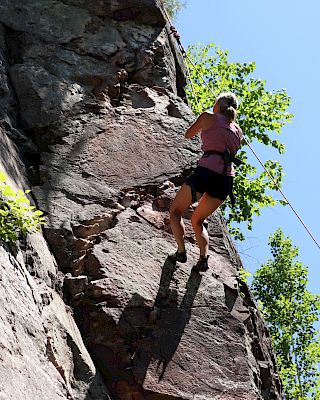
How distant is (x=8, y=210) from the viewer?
5.63 meters

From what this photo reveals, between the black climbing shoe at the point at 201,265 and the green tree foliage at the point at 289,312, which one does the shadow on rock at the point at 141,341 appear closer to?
the black climbing shoe at the point at 201,265

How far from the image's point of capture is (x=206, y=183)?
7031 mm

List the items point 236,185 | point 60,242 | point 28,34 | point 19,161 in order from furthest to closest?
point 236,185 → point 28,34 → point 19,161 → point 60,242

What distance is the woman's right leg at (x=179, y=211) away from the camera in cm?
710

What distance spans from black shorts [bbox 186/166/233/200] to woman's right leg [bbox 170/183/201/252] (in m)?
0.10

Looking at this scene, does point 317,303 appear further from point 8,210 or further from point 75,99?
point 8,210

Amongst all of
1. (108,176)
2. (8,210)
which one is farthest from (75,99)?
(8,210)

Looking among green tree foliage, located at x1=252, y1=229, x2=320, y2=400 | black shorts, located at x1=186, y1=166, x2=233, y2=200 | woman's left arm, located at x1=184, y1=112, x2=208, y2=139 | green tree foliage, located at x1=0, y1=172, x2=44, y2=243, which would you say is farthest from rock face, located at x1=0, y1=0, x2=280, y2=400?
green tree foliage, located at x1=252, y1=229, x2=320, y2=400

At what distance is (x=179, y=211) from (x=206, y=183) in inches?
16.7

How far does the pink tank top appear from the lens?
706cm

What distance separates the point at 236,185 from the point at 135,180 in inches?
436

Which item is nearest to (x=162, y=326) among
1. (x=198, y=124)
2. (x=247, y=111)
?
(x=198, y=124)

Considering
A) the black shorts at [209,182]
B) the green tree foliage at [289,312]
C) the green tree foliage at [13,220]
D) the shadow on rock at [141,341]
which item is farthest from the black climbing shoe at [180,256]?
the green tree foliage at [289,312]

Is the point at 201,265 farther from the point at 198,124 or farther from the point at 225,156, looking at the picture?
the point at 198,124
